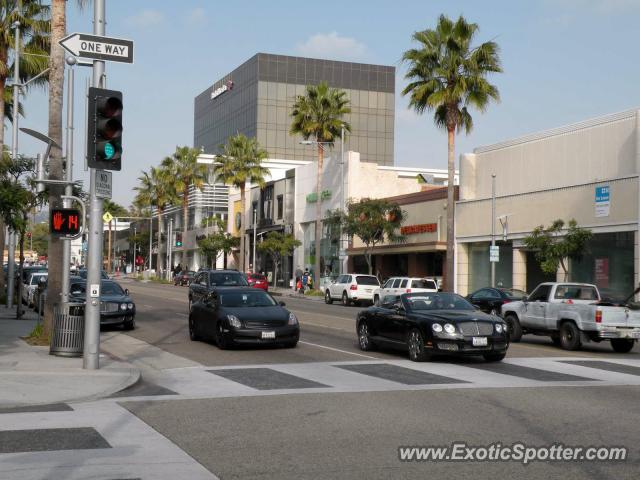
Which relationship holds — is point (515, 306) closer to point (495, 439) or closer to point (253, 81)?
point (495, 439)

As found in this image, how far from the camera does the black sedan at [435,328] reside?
51.4ft

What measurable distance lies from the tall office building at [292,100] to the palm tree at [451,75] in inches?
2764

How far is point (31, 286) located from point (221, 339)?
1955 centimetres

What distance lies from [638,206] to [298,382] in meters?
26.3

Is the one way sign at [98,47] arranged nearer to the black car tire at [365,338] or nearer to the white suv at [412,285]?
the black car tire at [365,338]

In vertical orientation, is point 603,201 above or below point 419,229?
above

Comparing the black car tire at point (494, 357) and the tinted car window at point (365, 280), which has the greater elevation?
the tinted car window at point (365, 280)

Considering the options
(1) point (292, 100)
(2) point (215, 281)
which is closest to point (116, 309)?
(2) point (215, 281)

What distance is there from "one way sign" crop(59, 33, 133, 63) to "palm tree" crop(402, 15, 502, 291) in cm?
2689

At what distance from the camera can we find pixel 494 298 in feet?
99.7

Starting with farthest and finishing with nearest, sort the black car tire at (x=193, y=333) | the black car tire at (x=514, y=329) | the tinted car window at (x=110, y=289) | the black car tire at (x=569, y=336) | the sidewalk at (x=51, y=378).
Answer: the tinted car window at (x=110, y=289) → the black car tire at (x=514, y=329) → the black car tire at (x=193, y=333) → the black car tire at (x=569, y=336) → the sidewalk at (x=51, y=378)

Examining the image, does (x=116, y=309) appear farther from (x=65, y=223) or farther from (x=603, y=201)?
(x=603, y=201)

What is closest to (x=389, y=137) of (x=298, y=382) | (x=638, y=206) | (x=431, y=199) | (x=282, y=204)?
(x=282, y=204)

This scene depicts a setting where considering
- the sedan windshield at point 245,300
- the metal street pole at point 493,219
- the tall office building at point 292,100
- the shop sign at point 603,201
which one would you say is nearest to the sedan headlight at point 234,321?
the sedan windshield at point 245,300
